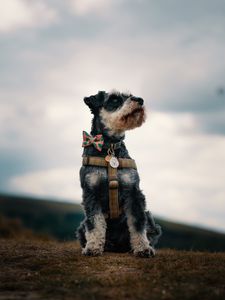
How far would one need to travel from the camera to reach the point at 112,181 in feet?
28.0

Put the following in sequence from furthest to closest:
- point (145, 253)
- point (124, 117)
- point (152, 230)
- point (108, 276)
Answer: point (152, 230) < point (124, 117) < point (145, 253) < point (108, 276)

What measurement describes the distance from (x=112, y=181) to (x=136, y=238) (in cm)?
120

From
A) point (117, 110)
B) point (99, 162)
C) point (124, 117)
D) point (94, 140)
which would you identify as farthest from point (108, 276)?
point (117, 110)

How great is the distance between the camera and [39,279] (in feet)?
22.1

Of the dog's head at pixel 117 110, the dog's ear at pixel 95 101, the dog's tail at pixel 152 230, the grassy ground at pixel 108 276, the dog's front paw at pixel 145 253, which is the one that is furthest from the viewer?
the dog's tail at pixel 152 230

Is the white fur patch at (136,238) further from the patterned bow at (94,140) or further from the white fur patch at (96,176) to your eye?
the patterned bow at (94,140)

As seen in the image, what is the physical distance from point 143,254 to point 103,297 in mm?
3060

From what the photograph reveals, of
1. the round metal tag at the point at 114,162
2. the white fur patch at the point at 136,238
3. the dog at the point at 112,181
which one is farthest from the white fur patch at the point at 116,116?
the white fur patch at the point at 136,238

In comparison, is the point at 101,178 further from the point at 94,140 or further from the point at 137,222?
the point at 137,222

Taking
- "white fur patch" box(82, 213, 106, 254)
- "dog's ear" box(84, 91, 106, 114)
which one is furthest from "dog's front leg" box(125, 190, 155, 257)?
"dog's ear" box(84, 91, 106, 114)

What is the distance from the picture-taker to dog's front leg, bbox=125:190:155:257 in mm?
8625

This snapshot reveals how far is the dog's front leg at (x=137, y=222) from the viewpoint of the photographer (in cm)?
862

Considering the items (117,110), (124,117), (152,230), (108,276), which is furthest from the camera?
(152,230)

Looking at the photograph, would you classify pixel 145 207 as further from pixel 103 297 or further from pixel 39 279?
pixel 103 297
